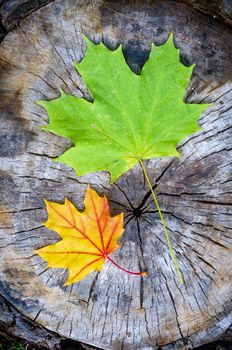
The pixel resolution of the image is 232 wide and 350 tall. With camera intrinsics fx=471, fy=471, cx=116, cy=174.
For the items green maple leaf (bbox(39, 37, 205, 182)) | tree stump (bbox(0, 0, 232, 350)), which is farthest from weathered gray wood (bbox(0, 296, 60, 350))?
green maple leaf (bbox(39, 37, 205, 182))

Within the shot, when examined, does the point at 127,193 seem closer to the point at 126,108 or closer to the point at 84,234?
the point at 84,234

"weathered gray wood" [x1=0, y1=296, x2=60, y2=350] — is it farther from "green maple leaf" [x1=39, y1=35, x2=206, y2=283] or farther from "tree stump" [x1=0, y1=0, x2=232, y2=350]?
"green maple leaf" [x1=39, y1=35, x2=206, y2=283]

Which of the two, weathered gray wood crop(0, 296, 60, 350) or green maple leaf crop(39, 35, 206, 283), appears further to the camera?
weathered gray wood crop(0, 296, 60, 350)

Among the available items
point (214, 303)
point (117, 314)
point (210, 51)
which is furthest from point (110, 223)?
point (210, 51)

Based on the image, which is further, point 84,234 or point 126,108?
point 84,234

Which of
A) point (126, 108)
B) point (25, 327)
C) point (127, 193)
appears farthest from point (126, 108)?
point (25, 327)

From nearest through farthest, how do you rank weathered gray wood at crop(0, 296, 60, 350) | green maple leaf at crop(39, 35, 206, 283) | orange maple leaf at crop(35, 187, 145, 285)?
green maple leaf at crop(39, 35, 206, 283) → orange maple leaf at crop(35, 187, 145, 285) → weathered gray wood at crop(0, 296, 60, 350)
